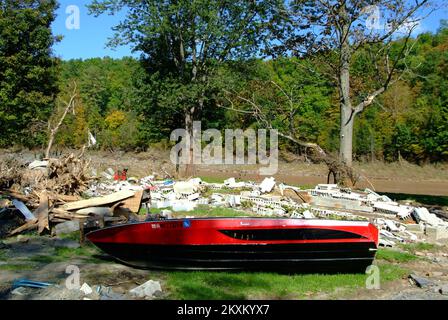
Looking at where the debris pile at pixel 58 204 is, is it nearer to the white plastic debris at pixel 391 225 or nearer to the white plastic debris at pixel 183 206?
the white plastic debris at pixel 183 206

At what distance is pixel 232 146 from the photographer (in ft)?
142

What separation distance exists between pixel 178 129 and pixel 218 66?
549cm

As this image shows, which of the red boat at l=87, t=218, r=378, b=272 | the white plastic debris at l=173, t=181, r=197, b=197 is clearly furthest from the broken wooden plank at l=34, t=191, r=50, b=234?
the white plastic debris at l=173, t=181, r=197, b=197

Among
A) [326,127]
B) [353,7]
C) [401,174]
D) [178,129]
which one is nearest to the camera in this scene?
[353,7]

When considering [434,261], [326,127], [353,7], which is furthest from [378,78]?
[326,127]

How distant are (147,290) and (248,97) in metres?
18.3

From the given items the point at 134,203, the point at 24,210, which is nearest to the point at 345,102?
the point at 134,203

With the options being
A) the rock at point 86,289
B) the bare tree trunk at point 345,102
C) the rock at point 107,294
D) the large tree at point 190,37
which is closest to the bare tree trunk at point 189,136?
the large tree at point 190,37

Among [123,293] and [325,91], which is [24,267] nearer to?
[123,293]

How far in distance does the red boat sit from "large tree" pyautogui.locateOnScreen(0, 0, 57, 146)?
2519 cm

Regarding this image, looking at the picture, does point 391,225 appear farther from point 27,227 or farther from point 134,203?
point 27,227

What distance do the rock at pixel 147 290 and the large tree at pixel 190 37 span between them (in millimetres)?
21408

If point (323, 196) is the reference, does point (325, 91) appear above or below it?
above

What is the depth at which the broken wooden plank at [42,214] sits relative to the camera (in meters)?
10.7
